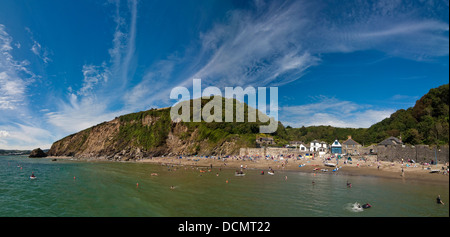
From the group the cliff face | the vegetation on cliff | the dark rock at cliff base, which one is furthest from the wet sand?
the dark rock at cliff base

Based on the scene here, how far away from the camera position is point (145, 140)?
347 feet

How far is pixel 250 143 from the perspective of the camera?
7244 cm

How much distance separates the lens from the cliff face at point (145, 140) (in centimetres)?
8338

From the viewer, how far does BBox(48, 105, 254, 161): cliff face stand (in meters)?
83.4

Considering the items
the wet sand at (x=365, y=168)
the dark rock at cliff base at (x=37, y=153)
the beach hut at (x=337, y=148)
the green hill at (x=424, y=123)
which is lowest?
the dark rock at cliff base at (x=37, y=153)

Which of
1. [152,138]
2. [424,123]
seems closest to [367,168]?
[424,123]

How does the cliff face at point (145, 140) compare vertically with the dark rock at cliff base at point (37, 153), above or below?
above

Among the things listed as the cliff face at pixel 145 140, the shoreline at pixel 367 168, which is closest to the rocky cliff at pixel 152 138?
the cliff face at pixel 145 140

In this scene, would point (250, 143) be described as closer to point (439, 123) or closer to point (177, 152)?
point (177, 152)

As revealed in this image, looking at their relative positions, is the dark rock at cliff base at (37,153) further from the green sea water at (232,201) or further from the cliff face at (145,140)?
the green sea water at (232,201)

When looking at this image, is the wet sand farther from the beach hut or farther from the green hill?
the beach hut

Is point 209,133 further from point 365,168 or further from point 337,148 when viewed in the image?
point 365,168

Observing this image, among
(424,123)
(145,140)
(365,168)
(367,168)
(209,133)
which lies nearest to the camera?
(367,168)
